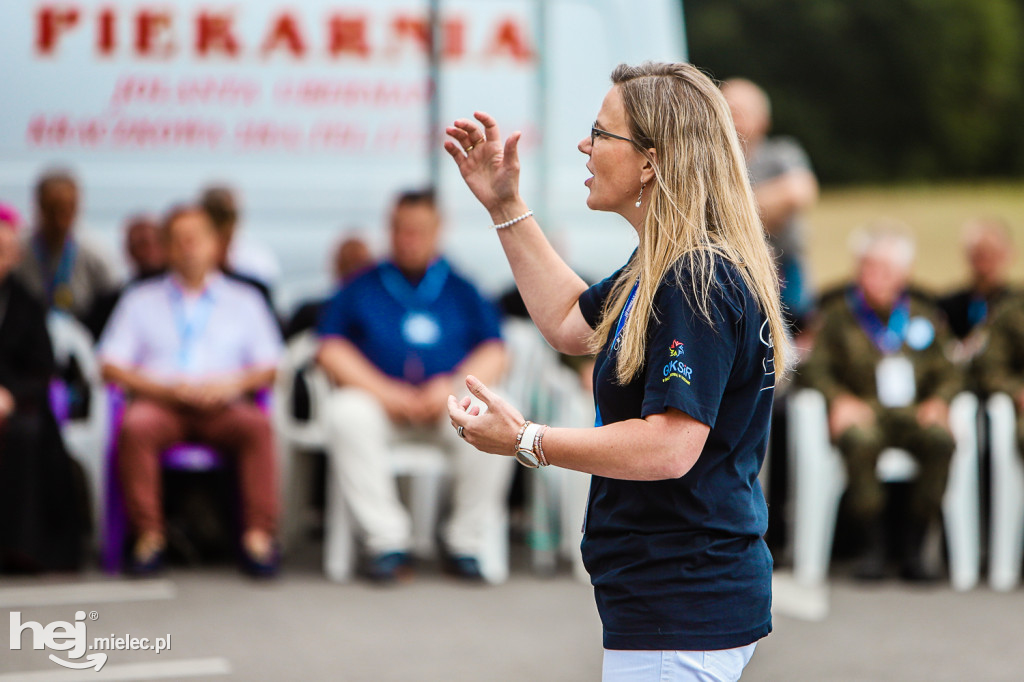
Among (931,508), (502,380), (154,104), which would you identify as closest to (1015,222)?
(931,508)

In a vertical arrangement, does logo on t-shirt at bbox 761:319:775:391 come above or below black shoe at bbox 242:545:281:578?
above

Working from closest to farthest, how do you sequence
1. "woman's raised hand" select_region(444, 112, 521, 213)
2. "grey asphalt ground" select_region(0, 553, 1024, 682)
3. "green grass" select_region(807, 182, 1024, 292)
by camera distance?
"woman's raised hand" select_region(444, 112, 521, 213) → "grey asphalt ground" select_region(0, 553, 1024, 682) → "green grass" select_region(807, 182, 1024, 292)

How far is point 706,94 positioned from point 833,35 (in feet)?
34.8

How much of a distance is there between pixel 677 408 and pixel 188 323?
12.7 feet

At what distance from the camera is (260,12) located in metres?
6.31

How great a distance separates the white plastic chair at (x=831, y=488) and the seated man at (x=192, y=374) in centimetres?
223

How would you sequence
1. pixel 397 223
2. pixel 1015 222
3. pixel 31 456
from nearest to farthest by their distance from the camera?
pixel 31 456 → pixel 397 223 → pixel 1015 222

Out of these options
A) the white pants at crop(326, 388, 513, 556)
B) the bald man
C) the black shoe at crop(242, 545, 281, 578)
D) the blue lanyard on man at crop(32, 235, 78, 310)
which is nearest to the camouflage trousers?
the bald man

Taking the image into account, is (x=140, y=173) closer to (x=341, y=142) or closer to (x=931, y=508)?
(x=341, y=142)

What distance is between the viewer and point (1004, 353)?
5.29 m

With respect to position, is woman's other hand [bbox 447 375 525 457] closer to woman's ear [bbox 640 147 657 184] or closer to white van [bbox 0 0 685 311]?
woman's ear [bbox 640 147 657 184]

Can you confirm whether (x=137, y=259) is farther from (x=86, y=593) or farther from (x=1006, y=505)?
(x=1006, y=505)

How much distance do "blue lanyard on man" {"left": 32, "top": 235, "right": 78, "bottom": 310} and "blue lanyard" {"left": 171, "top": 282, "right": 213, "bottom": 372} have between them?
1072mm

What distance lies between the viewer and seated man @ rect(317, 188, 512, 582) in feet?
16.0
